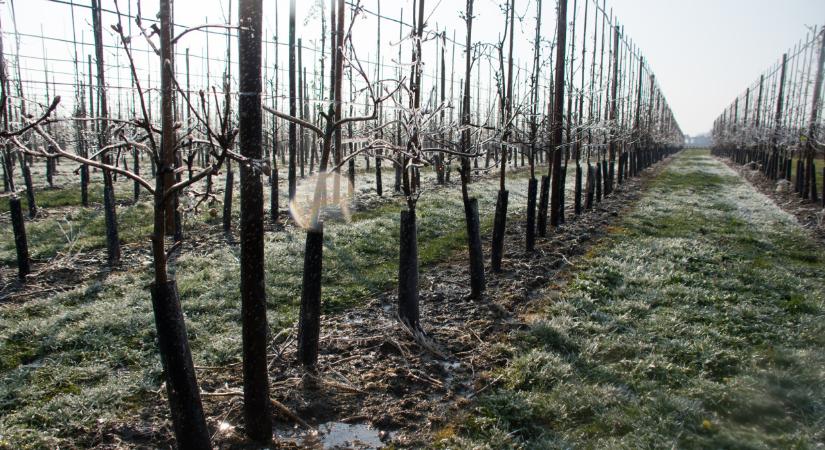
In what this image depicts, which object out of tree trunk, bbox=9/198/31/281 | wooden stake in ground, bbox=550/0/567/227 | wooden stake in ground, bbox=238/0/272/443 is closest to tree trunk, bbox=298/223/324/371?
wooden stake in ground, bbox=238/0/272/443

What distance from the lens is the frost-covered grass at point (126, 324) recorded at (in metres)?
3.81

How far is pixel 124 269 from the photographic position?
7.69m

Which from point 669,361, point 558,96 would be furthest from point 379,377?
point 558,96

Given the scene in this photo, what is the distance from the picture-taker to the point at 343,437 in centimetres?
366

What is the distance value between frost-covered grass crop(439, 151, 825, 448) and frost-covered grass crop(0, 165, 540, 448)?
2397mm

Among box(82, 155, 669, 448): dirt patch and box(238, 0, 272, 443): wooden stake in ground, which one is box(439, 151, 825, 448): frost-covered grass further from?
box(238, 0, 272, 443): wooden stake in ground

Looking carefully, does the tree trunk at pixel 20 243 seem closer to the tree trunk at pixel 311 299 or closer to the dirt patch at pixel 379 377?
the dirt patch at pixel 379 377

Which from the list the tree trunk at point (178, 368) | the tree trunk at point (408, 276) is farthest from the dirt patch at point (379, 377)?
the tree trunk at point (178, 368)

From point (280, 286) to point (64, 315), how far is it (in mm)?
2333

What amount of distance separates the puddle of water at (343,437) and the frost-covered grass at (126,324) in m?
1.20

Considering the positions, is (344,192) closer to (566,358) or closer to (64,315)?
(64,315)

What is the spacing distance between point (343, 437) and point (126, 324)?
2.93 meters

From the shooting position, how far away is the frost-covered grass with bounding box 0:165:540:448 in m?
3.81

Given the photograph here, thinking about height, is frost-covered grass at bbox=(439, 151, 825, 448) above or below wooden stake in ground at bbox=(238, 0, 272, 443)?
below
